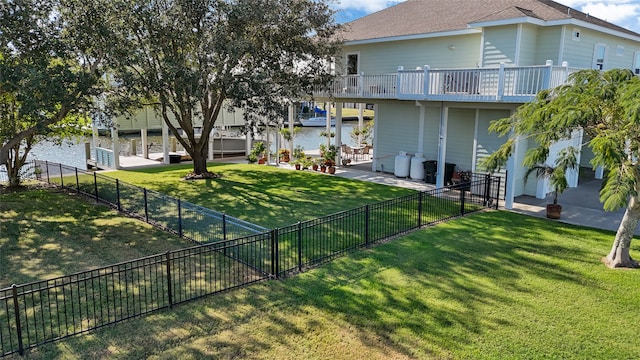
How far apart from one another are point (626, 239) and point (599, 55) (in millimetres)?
11698

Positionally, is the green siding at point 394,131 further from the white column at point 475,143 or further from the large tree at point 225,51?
the large tree at point 225,51

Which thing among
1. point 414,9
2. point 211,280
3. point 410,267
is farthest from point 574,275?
point 414,9

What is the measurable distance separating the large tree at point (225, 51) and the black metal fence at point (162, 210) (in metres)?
3.32

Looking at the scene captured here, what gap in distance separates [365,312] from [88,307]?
4629 millimetres

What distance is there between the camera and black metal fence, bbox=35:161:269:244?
10406mm

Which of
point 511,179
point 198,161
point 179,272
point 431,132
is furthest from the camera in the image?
point 198,161

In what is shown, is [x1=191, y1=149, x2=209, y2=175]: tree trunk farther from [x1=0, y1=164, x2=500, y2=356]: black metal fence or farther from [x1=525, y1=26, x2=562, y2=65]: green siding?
[x1=525, y1=26, x2=562, y2=65]: green siding

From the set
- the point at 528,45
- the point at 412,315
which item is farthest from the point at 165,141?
the point at 412,315

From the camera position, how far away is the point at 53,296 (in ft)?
26.5

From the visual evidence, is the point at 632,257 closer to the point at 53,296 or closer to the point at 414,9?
the point at 53,296

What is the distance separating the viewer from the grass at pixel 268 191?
13859mm

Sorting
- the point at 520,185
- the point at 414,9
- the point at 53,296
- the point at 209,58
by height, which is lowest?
the point at 53,296

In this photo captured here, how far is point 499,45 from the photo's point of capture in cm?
1584

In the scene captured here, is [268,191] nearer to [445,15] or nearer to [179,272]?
[179,272]
